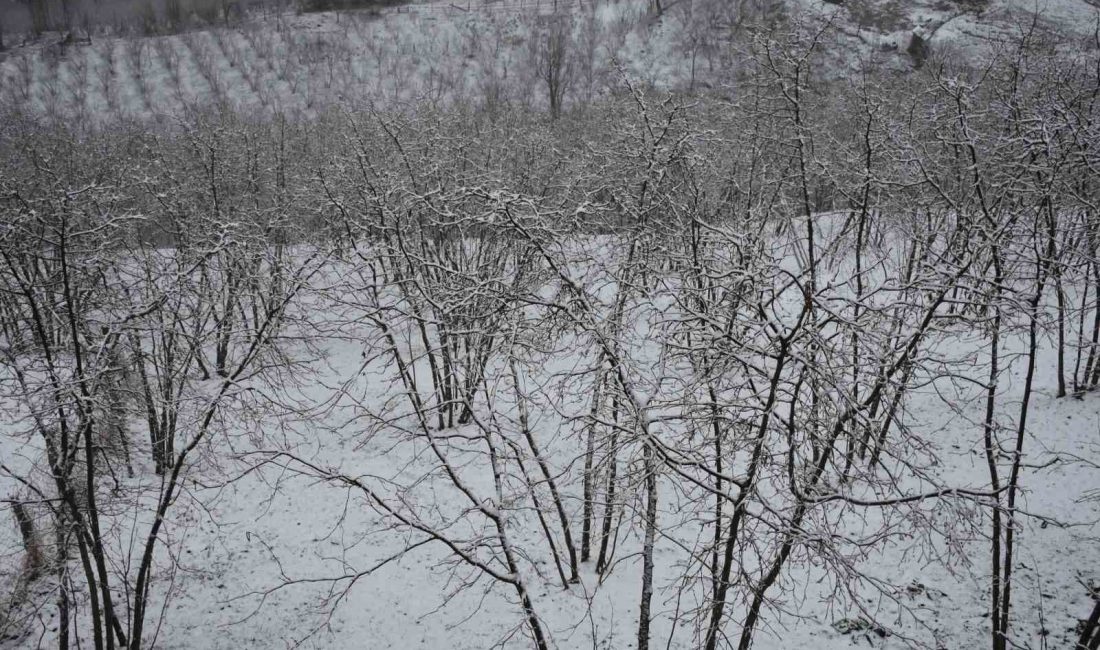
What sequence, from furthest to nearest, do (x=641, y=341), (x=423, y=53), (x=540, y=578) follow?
1. (x=423, y=53)
2. (x=540, y=578)
3. (x=641, y=341)

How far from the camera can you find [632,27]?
5447cm

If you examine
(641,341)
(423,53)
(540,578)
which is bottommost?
(540,578)

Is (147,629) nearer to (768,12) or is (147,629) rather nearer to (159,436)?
(159,436)

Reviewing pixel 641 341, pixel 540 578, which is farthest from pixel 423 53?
pixel 540 578

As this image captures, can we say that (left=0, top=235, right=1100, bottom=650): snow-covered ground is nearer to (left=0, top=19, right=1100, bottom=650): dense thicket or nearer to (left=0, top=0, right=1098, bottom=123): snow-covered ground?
(left=0, top=19, right=1100, bottom=650): dense thicket

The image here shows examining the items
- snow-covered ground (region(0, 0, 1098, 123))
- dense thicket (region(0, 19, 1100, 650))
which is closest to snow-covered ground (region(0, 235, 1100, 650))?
dense thicket (region(0, 19, 1100, 650))

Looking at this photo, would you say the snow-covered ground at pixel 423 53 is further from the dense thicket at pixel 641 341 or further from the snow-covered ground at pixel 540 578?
the snow-covered ground at pixel 540 578

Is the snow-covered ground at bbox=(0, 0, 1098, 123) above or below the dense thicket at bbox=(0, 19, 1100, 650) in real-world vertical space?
above

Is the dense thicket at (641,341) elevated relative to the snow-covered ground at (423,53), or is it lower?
lower

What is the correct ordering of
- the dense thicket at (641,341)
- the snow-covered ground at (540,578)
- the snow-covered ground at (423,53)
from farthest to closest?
the snow-covered ground at (423,53), the snow-covered ground at (540,578), the dense thicket at (641,341)

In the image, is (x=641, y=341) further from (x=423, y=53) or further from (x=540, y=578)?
(x=423, y=53)

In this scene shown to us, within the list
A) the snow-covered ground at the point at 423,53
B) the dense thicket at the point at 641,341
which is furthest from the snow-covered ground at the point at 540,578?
the snow-covered ground at the point at 423,53

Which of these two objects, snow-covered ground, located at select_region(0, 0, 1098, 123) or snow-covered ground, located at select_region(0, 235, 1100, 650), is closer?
snow-covered ground, located at select_region(0, 235, 1100, 650)

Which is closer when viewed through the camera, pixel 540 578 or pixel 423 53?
pixel 540 578
